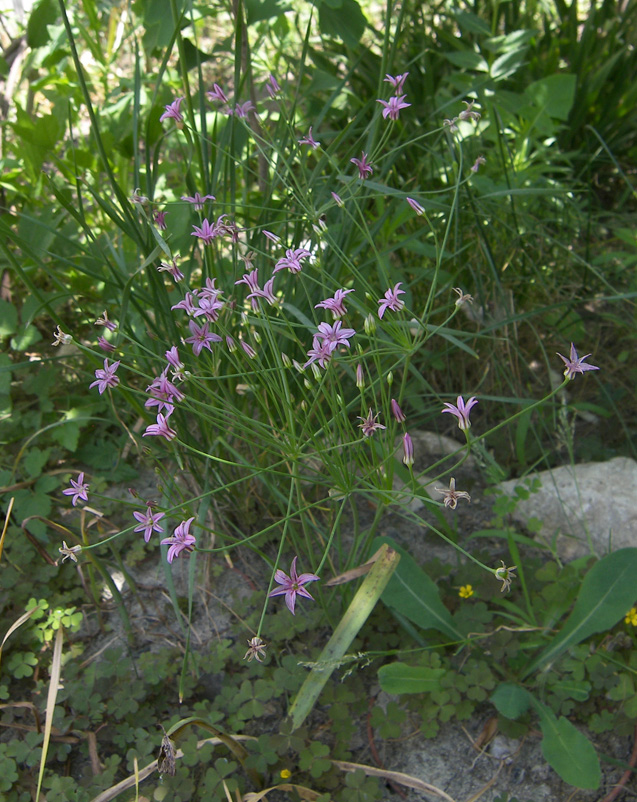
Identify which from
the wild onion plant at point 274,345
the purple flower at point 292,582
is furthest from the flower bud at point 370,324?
the purple flower at point 292,582

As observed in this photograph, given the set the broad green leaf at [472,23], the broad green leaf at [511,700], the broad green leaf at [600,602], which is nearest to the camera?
the broad green leaf at [511,700]

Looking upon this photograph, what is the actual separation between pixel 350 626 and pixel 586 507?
3.26 ft

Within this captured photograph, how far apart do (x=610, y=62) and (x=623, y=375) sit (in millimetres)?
1627

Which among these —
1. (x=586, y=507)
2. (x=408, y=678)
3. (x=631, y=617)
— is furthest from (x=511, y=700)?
(x=586, y=507)

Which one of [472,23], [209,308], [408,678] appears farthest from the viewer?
[472,23]

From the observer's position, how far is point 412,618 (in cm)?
167

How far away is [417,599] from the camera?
1695mm

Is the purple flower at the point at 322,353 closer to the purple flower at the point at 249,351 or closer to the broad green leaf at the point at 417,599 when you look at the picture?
the purple flower at the point at 249,351

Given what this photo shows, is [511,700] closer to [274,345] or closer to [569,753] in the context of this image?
[569,753]

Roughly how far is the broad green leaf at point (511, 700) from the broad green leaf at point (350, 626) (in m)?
0.37

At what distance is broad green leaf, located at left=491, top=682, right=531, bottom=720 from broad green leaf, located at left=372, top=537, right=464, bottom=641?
0.51 feet

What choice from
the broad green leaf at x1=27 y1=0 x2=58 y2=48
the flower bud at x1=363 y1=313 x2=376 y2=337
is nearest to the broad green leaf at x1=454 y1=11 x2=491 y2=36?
the broad green leaf at x1=27 y1=0 x2=58 y2=48

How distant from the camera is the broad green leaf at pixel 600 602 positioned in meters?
1.61

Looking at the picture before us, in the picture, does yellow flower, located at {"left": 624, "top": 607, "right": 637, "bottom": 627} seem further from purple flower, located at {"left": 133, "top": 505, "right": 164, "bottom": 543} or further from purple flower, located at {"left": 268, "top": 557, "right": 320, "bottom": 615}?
purple flower, located at {"left": 133, "top": 505, "right": 164, "bottom": 543}
